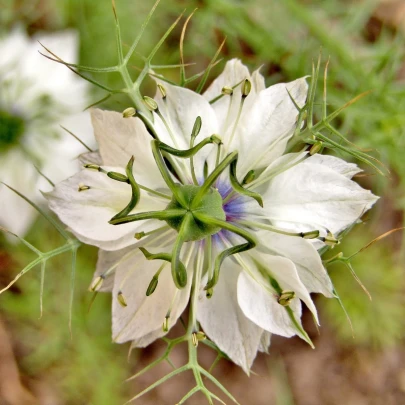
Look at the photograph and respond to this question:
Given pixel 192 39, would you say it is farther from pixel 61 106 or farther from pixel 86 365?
pixel 86 365

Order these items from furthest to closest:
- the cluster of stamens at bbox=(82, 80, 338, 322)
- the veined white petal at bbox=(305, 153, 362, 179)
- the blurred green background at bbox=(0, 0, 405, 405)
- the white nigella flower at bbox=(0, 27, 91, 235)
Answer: the blurred green background at bbox=(0, 0, 405, 405), the white nigella flower at bbox=(0, 27, 91, 235), the veined white petal at bbox=(305, 153, 362, 179), the cluster of stamens at bbox=(82, 80, 338, 322)

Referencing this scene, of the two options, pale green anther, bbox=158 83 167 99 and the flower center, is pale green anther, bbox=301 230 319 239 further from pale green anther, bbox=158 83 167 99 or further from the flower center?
pale green anther, bbox=158 83 167 99

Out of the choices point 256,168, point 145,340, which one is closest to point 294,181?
point 256,168

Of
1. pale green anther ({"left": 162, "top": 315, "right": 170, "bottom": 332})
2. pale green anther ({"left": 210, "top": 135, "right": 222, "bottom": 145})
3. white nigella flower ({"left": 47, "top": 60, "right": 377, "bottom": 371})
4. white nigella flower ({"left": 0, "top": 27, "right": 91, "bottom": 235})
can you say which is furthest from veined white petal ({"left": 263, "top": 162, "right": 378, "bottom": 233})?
white nigella flower ({"left": 0, "top": 27, "right": 91, "bottom": 235})

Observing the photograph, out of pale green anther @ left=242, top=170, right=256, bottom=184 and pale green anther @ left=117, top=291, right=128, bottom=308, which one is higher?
pale green anther @ left=242, top=170, right=256, bottom=184


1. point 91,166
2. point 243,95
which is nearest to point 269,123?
point 243,95

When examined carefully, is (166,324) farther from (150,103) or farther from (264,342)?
(150,103)

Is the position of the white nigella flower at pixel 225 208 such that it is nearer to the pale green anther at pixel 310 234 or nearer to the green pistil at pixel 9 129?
the pale green anther at pixel 310 234

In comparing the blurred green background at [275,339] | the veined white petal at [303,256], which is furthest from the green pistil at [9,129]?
the veined white petal at [303,256]
